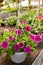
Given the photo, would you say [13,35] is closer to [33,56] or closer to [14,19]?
[33,56]

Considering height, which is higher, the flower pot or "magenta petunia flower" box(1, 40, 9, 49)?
"magenta petunia flower" box(1, 40, 9, 49)

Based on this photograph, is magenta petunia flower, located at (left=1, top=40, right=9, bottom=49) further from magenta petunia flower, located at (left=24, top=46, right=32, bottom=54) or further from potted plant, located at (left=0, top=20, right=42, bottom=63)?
magenta petunia flower, located at (left=24, top=46, right=32, bottom=54)

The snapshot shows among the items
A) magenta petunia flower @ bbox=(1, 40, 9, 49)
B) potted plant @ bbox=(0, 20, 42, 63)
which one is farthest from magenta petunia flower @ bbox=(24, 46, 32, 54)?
magenta petunia flower @ bbox=(1, 40, 9, 49)

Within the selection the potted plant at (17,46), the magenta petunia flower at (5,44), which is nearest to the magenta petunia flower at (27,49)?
the potted plant at (17,46)

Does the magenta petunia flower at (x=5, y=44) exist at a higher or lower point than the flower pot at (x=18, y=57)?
higher

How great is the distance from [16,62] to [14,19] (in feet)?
4.10

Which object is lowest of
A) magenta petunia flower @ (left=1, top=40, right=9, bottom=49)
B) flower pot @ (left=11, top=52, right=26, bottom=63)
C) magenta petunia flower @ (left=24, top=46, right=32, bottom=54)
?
flower pot @ (left=11, top=52, right=26, bottom=63)

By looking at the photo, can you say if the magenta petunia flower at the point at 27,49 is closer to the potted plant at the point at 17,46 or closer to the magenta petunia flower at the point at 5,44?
the potted plant at the point at 17,46

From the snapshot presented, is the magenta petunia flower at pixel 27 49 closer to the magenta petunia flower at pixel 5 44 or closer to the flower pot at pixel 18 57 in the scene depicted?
the flower pot at pixel 18 57

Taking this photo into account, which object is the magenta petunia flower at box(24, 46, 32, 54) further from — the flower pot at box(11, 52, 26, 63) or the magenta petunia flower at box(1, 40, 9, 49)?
the magenta petunia flower at box(1, 40, 9, 49)

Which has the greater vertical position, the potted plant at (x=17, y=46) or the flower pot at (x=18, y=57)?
the potted plant at (x=17, y=46)

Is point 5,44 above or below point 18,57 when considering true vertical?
above

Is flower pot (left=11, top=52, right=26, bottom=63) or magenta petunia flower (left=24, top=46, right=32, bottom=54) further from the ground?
magenta petunia flower (left=24, top=46, right=32, bottom=54)

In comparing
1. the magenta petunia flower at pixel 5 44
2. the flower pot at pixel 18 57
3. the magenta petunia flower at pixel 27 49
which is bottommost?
the flower pot at pixel 18 57
